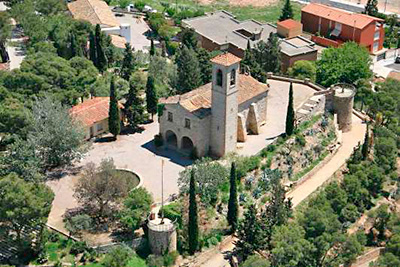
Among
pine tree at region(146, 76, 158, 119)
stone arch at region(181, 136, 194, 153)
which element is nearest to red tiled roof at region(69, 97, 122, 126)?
pine tree at region(146, 76, 158, 119)

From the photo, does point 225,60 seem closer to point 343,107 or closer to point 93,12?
point 343,107

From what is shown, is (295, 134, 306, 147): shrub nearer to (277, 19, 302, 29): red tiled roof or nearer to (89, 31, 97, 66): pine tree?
(89, 31, 97, 66): pine tree

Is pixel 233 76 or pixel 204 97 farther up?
pixel 233 76

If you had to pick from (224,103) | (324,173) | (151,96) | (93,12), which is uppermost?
(93,12)

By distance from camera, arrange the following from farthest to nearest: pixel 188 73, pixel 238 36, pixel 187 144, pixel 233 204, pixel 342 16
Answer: pixel 342 16
pixel 238 36
pixel 188 73
pixel 187 144
pixel 233 204

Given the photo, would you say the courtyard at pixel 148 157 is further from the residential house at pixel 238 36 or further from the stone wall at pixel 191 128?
the residential house at pixel 238 36

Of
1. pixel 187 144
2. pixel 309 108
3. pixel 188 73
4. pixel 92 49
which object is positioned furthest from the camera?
pixel 92 49

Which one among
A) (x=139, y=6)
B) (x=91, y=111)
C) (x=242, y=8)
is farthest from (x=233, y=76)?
(x=242, y=8)
